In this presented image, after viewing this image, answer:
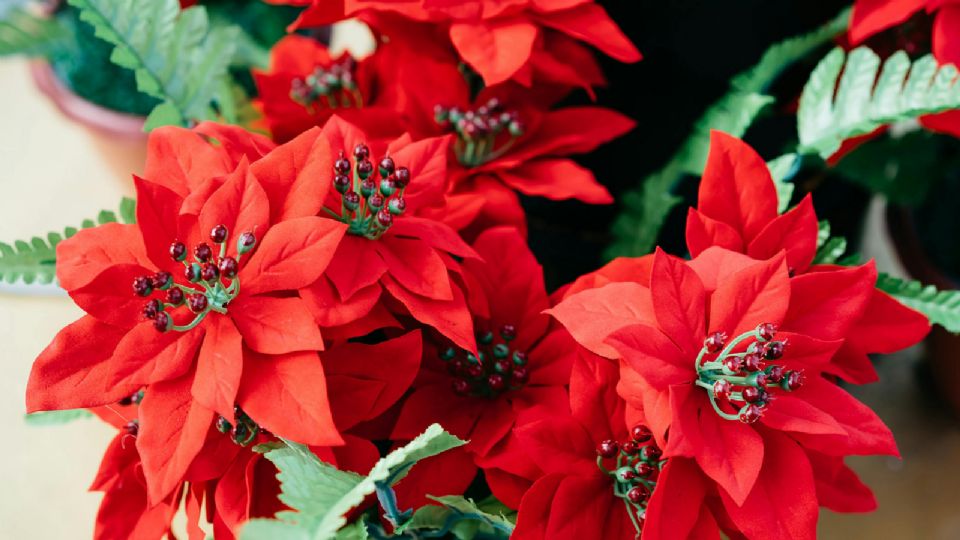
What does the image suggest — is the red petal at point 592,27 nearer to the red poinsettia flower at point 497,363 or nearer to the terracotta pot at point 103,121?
the red poinsettia flower at point 497,363

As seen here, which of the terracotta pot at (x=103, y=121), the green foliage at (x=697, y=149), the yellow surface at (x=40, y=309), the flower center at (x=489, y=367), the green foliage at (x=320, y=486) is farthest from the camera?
the terracotta pot at (x=103, y=121)

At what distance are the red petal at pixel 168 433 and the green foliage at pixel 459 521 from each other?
9cm

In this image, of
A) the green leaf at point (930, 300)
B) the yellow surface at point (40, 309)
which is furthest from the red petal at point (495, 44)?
the yellow surface at point (40, 309)

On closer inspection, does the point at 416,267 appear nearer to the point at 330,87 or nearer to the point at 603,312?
the point at 603,312

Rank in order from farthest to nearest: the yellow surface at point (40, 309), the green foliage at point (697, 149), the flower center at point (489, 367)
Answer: the yellow surface at point (40, 309)
the green foliage at point (697, 149)
the flower center at point (489, 367)

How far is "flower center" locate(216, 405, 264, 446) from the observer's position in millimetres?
304

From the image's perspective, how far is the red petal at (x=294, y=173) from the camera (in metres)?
0.30

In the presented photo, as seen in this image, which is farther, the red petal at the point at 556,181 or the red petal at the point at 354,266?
the red petal at the point at 556,181

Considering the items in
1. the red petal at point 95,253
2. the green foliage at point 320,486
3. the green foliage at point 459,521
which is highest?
the red petal at point 95,253

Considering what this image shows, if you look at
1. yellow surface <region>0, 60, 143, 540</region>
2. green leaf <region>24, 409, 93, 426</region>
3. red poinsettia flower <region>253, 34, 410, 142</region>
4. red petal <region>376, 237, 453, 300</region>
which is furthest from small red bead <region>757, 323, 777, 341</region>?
yellow surface <region>0, 60, 143, 540</region>

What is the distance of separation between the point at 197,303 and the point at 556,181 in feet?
0.62

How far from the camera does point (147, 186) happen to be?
295 millimetres

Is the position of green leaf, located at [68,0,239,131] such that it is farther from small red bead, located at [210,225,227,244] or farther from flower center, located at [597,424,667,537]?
flower center, located at [597,424,667,537]

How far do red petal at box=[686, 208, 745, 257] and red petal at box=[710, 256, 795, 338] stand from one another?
37mm
